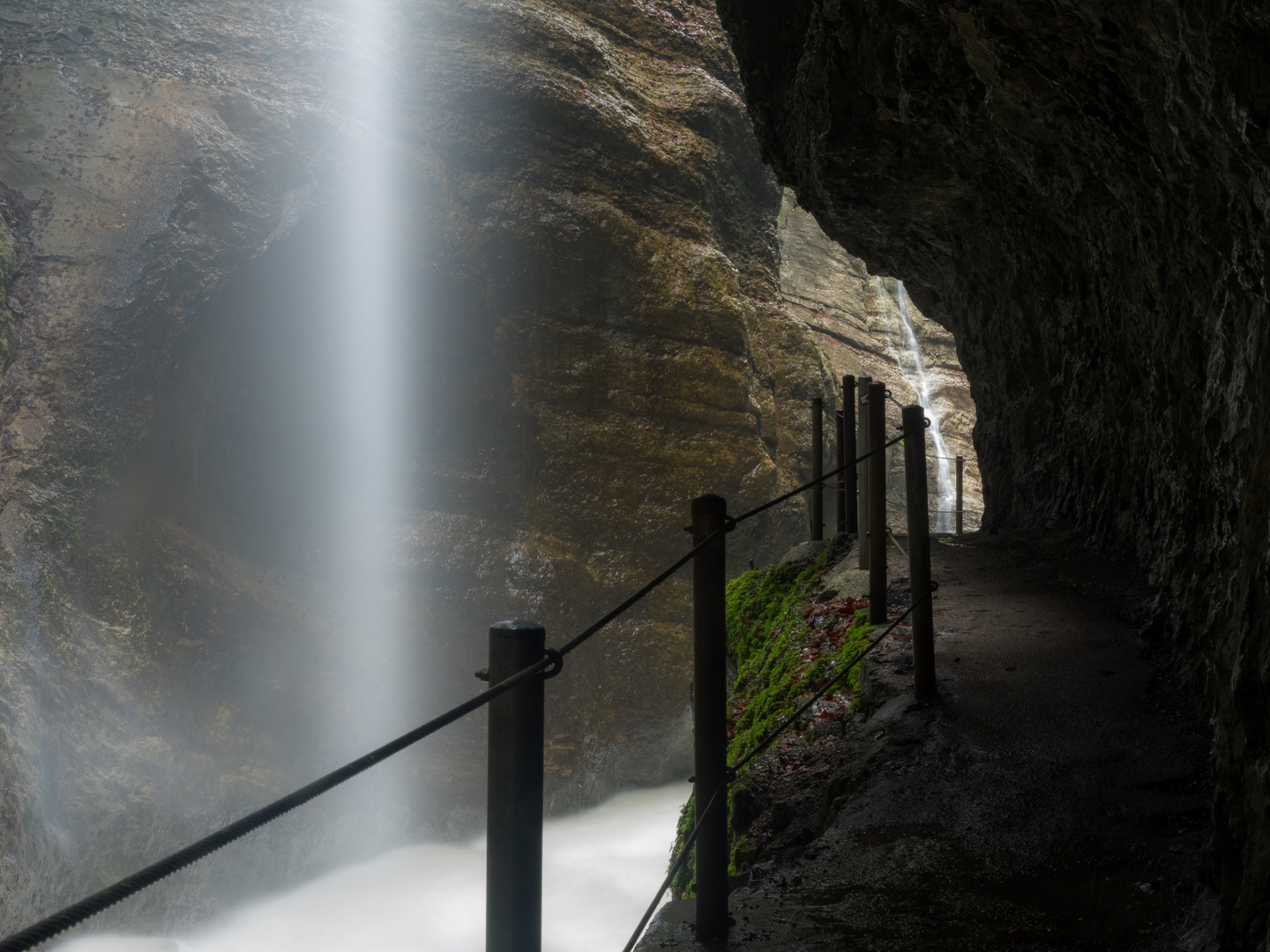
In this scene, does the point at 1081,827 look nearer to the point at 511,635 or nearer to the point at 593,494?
the point at 511,635

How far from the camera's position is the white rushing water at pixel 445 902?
1181 centimetres

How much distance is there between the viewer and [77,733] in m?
12.8

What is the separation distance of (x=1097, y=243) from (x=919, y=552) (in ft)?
9.25

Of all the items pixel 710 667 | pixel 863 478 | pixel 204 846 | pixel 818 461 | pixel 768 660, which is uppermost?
pixel 818 461

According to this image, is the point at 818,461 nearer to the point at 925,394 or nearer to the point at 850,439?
the point at 850,439

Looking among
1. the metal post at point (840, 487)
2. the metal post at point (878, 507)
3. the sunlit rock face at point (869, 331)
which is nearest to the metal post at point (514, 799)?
the metal post at point (878, 507)

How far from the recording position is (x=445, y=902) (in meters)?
12.8

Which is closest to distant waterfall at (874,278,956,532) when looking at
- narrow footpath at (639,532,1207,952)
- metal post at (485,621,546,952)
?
narrow footpath at (639,532,1207,952)

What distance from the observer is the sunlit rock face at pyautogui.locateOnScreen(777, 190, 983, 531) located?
25453mm

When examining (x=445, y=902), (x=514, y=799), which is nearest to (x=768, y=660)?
(x=514, y=799)

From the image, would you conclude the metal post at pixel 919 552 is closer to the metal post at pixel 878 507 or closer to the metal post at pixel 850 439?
the metal post at pixel 878 507

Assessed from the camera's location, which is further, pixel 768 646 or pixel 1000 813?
pixel 768 646

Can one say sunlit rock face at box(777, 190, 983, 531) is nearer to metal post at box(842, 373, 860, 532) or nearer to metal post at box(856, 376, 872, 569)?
metal post at box(842, 373, 860, 532)

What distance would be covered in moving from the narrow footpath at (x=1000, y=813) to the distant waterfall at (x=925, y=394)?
15806 millimetres
